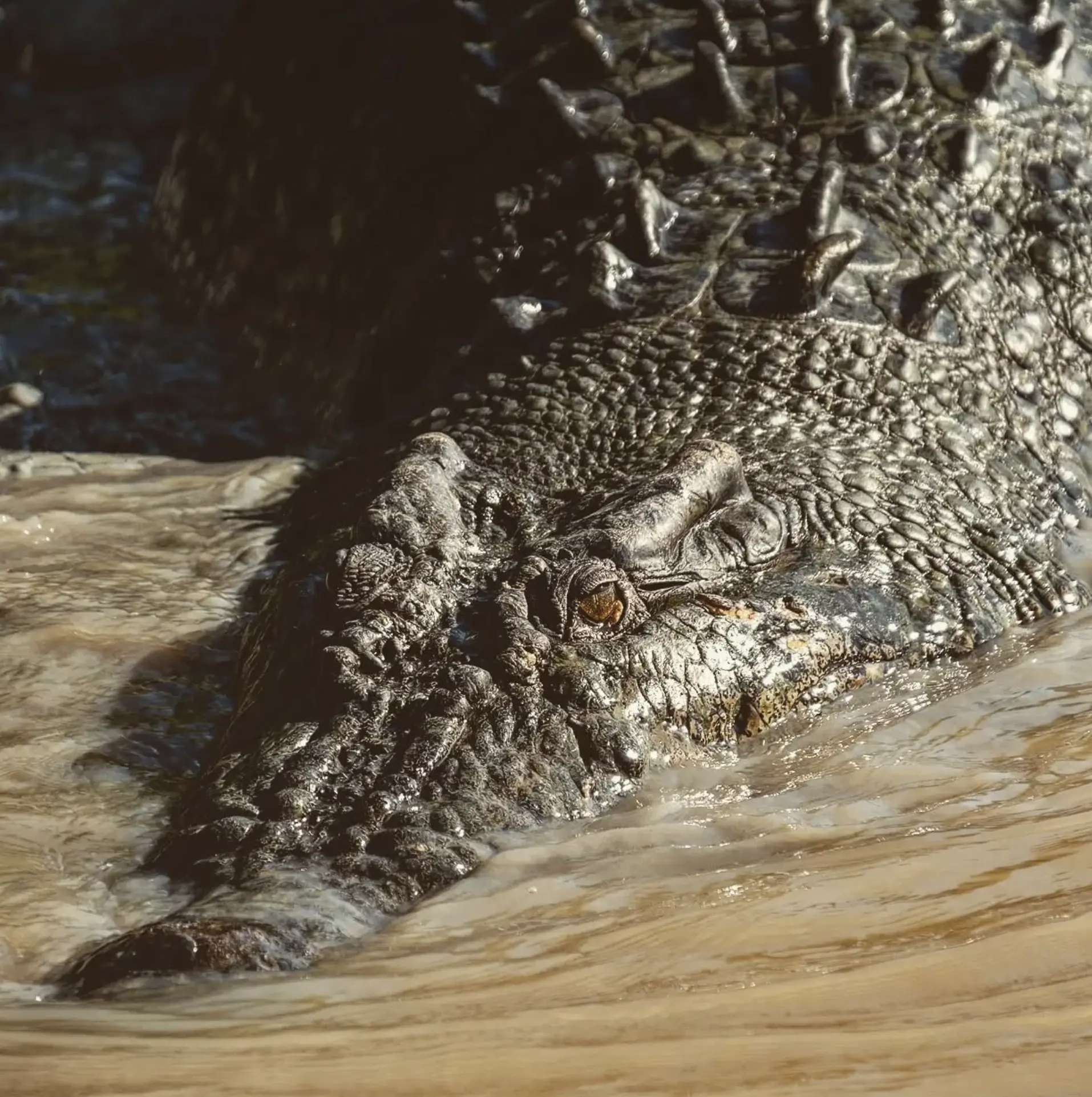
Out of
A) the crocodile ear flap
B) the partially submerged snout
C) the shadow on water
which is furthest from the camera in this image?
the shadow on water

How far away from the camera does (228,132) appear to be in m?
6.72

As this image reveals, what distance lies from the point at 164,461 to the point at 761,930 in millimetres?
3411

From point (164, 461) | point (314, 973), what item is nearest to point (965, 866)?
point (314, 973)

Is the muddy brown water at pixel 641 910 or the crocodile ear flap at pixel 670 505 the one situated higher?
the crocodile ear flap at pixel 670 505

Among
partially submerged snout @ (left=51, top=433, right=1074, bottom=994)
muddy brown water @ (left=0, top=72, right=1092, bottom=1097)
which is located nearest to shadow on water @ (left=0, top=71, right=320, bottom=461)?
muddy brown water @ (left=0, top=72, right=1092, bottom=1097)

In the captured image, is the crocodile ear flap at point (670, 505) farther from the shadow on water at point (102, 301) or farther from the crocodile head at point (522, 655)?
the shadow on water at point (102, 301)

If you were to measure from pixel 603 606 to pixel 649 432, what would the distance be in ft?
3.38

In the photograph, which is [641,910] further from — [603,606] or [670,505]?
[670,505]

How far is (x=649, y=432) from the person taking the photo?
166 inches

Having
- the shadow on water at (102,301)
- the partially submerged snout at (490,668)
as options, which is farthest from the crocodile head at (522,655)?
the shadow on water at (102,301)

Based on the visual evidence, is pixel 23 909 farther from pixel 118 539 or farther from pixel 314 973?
pixel 118 539

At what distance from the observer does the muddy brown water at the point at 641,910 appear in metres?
2.15

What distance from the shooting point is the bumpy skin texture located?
3037mm

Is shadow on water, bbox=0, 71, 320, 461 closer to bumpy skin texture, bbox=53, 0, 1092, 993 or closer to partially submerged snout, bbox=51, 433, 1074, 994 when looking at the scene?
bumpy skin texture, bbox=53, 0, 1092, 993
